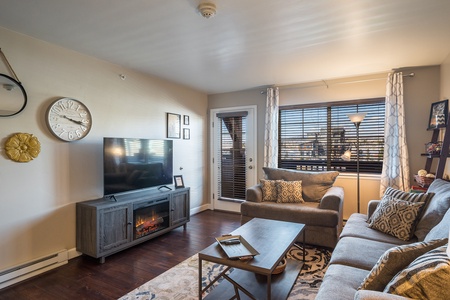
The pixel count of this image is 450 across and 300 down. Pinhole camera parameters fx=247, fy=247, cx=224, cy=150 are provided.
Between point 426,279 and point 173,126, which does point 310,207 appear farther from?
point 173,126

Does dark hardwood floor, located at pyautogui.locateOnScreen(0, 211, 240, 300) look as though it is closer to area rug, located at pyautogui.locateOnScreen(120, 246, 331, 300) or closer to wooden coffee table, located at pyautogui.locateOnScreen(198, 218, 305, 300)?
area rug, located at pyautogui.locateOnScreen(120, 246, 331, 300)

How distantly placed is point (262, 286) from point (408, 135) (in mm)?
3195

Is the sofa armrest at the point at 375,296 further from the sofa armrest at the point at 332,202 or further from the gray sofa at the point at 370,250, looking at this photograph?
the sofa armrest at the point at 332,202

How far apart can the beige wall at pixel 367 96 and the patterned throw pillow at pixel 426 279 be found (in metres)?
3.15

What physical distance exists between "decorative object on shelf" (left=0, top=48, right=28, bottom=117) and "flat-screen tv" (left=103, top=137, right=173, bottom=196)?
2.91 ft

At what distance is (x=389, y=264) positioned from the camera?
4.09 feet

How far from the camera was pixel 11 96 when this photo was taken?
2434 mm

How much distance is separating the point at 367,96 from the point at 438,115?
990 mm

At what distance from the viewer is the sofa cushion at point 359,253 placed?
1784mm

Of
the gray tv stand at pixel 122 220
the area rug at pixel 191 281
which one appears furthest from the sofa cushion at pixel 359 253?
the gray tv stand at pixel 122 220

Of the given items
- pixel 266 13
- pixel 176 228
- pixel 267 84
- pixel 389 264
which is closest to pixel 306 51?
pixel 266 13

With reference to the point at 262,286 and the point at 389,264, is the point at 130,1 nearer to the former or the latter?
the point at 389,264

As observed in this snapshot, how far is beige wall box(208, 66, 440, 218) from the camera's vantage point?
11.8 ft

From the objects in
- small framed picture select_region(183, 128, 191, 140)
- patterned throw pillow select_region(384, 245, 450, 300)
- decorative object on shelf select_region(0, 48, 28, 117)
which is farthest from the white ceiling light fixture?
small framed picture select_region(183, 128, 191, 140)
